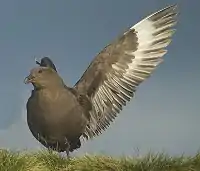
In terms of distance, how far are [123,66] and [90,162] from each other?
2.22 meters

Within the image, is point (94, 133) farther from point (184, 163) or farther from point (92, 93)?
point (184, 163)

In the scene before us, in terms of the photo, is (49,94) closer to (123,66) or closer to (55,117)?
(55,117)

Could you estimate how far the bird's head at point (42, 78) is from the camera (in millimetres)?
8719

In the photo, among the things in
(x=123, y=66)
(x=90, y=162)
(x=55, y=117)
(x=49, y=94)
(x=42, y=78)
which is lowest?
(x=90, y=162)

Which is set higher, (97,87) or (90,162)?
(97,87)

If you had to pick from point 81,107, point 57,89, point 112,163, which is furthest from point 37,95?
point 112,163

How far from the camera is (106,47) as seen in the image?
10039 mm

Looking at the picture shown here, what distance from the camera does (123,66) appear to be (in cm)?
1053

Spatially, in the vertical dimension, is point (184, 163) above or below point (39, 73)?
below

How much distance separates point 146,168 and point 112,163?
57cm

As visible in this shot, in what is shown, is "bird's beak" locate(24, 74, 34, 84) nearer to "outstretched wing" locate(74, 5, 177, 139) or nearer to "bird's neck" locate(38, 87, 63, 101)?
"bird's neck" locate(38, 87, 63, 101)

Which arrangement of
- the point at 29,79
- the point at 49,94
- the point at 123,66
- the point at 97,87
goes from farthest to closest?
the point at 123,66 < the point at 97,87 < the point at 49,94 < the point at 29,79

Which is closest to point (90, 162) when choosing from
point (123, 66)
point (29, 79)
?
point (29, 79)

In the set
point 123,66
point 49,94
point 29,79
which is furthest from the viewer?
point 123,66
